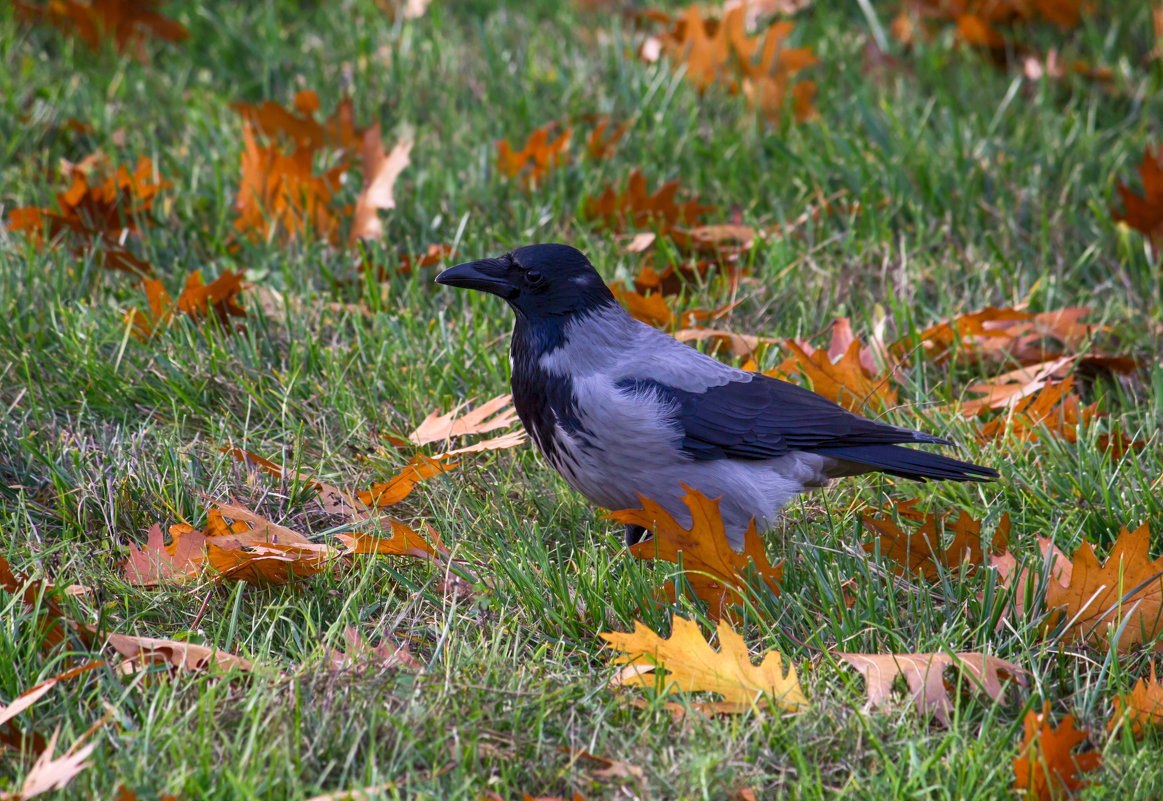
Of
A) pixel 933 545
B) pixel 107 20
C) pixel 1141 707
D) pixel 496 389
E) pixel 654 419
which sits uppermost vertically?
pixel 107 20

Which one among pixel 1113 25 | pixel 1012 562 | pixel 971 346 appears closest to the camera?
pixel 1012 562

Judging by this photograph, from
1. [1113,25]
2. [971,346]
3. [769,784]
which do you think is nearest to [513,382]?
[769,784]

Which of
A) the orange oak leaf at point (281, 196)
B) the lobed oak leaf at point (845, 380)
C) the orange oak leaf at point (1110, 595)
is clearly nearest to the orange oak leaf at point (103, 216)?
the orange oak leaf at point (281, 196)

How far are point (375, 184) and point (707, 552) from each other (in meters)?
2.37

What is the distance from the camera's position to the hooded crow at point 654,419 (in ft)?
9.64

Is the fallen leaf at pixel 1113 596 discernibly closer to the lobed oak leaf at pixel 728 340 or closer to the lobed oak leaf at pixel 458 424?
the lobed oak leaf at pixel 728 340

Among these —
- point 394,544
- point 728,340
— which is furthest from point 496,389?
point 394,544

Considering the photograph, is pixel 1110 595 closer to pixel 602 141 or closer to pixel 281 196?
pixel 602 141

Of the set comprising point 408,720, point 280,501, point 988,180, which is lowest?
point 280,501

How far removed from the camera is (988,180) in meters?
4.78

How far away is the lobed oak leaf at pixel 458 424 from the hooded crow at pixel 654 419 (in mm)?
260

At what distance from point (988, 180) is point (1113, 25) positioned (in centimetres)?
186

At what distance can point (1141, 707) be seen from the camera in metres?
2.31

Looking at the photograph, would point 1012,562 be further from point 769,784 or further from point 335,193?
point 335,193
